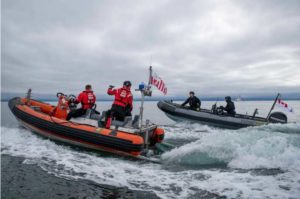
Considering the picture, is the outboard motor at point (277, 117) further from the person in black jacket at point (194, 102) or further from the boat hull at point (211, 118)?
the person in black jacket at point (194, 102)

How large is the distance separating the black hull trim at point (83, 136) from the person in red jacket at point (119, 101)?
20.0 inches

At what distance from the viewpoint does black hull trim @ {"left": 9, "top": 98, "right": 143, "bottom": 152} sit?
18.5ft

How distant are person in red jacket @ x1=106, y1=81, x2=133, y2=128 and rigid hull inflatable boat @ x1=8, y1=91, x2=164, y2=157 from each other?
0.20 meters

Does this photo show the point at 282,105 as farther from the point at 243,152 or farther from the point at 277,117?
the point at 243,152

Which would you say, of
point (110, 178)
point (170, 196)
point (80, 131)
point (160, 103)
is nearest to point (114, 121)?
point (80, 131)

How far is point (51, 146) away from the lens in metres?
6.43

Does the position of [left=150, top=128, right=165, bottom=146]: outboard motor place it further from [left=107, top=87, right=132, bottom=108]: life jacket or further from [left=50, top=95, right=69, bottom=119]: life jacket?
[left=50, top=95, right=69, bottom=119]: life jacket

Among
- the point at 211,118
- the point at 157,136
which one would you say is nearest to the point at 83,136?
the point at 157,136

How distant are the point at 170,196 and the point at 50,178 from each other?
7.37 feet

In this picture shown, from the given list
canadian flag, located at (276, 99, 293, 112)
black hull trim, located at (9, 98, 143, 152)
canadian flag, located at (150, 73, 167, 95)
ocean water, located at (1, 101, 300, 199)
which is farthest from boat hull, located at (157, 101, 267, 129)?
black hull trim, located at (9, 98, 143, 152)

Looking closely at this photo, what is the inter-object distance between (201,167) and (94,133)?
9.47 ft

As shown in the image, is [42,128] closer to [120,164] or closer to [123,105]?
[123,105]

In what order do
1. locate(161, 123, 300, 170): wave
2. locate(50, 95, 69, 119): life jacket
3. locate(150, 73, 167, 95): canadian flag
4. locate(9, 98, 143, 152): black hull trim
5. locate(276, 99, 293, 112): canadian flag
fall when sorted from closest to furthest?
locate(161, 123, 300, 170): wave → locate(9, 98, 143, 152): black hull trim → locate(150, 73, 167, 95): canadian flag → locate(50, 95, 69, 119): life jacket → locate(276, 99, 293, 112): canadian flag

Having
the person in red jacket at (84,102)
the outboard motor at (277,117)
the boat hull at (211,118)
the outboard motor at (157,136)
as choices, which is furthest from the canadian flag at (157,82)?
the outboard motor at (277,117)
